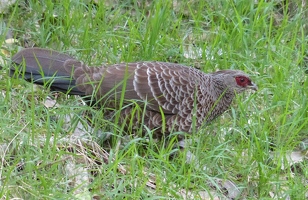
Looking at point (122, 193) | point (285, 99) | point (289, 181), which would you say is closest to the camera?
point (122, 193)

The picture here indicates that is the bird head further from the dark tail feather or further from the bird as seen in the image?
the dark tail feather

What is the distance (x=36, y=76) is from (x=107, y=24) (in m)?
1.52

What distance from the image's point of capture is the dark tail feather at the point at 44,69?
17.3 ft

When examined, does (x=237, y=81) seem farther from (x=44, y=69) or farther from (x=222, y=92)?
(x=44, y=69)

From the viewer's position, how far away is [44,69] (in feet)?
17.6

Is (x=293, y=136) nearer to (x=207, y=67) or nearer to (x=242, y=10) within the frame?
(x=207, y=67)

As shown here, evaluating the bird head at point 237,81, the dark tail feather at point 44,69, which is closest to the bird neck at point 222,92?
the bird head at point 237,81

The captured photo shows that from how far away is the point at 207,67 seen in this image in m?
6.46

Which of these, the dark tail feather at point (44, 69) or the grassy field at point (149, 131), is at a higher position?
the dark tail feather at point (44, 69)

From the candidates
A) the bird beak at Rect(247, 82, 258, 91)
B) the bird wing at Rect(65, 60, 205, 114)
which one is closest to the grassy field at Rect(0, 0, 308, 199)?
the bird beak at Rect(247, 82, 258, 91)

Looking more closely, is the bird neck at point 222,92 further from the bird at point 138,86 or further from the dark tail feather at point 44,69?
the dark tail feather at point 44,69

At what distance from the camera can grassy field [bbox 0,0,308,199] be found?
449cm

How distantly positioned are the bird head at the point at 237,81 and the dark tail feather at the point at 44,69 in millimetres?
1268

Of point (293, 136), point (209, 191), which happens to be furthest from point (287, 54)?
point (209, 191)
